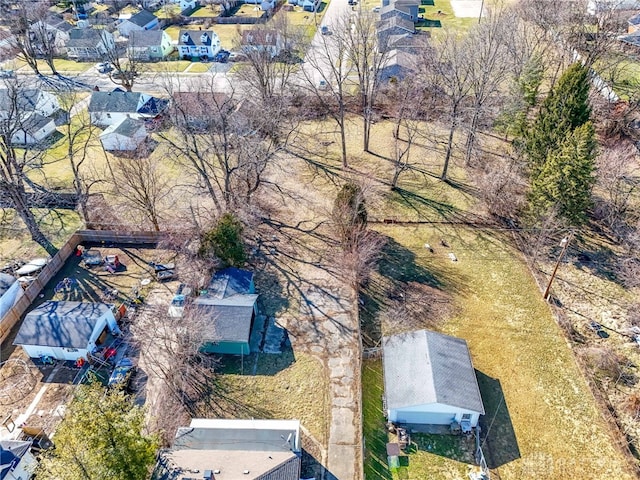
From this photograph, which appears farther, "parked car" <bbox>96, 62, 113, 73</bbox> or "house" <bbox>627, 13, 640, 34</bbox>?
"house" <bbox>627, 13, 640, 34</bbox>

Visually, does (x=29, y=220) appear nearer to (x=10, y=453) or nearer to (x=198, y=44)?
(x=10, y=453)

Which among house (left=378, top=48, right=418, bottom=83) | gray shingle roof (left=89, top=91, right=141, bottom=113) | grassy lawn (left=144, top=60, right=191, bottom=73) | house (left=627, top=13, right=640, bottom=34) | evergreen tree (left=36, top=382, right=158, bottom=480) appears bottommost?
evergreen tree (left=36, top=382, right=158, bottom=480)

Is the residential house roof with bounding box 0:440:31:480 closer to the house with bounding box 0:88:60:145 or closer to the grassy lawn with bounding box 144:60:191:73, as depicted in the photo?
the house with bounding box 0:88:60:145

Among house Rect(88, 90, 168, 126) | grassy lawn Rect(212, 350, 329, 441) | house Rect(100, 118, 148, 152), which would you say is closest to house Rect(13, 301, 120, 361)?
grassy lawn Rect(212, 350, 329, 441)

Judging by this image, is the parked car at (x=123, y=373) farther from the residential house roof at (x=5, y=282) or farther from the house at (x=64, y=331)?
the residential house roof at (x=5, y=282)

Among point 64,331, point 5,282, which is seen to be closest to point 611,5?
point 64,331

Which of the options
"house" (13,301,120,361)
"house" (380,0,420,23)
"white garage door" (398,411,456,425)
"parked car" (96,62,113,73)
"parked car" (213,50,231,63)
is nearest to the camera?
"white garage door" (398,411,456,425)

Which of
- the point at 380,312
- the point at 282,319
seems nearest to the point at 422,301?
the point at 380,312
